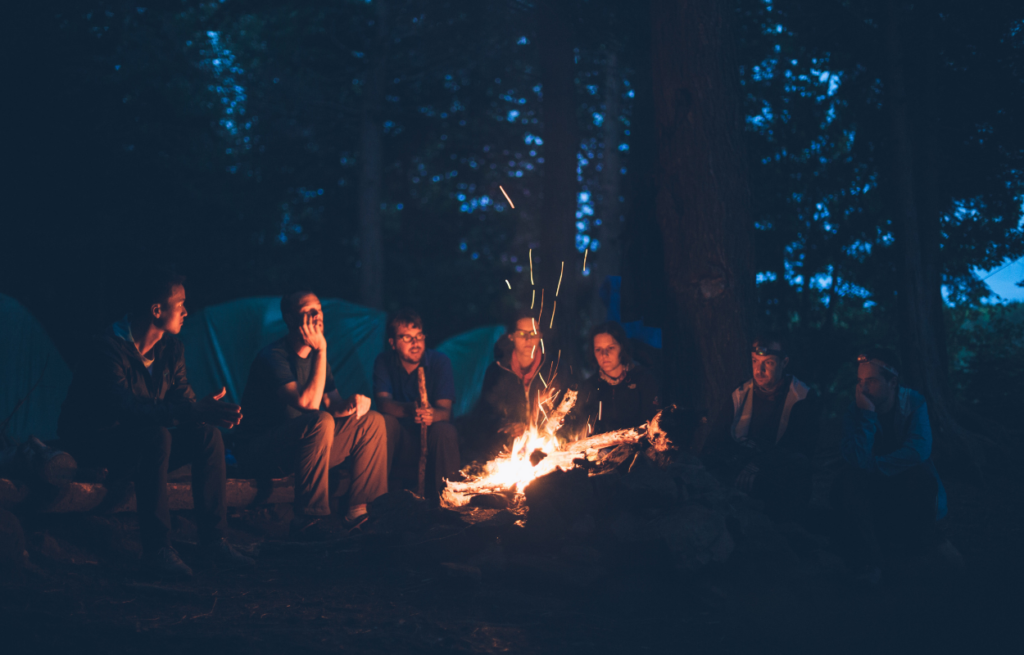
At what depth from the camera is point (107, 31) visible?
1034 centimetres

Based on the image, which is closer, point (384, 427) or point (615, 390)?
point (384, 427)

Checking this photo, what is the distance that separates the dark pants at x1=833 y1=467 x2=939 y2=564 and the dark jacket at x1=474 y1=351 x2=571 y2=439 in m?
2.23

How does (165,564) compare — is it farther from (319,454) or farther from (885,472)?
(885,472)

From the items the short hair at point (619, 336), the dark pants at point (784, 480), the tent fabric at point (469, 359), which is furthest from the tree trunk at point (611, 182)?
the dark pants at point (784, 480)

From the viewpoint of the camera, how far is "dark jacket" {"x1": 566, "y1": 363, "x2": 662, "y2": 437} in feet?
16.3

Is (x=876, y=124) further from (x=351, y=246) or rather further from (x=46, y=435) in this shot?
(x=351, y=246)

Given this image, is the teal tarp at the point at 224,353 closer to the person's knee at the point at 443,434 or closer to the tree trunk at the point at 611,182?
the person's knee at the point at 443,434

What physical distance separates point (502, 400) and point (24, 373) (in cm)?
518

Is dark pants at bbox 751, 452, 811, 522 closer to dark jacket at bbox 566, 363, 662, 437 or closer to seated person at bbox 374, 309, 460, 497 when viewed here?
dark jacket at bbox 566, 363, 662, 437

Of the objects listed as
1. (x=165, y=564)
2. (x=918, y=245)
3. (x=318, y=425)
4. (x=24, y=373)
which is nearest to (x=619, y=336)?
(x=318, y=425)

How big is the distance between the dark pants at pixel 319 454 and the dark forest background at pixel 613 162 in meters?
2.23

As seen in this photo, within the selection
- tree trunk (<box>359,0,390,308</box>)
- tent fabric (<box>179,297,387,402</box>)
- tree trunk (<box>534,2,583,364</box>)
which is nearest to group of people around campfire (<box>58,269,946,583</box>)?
tent fabric (<box>179,297,387,402</box>)

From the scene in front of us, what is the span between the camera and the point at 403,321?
552 centimetres

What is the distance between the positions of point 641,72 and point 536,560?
4.26 metres
